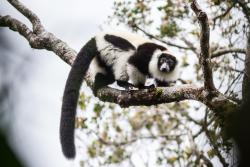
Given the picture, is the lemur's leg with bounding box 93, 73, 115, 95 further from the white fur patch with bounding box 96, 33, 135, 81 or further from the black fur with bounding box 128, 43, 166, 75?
the black fur with bounding box 128, 43, 166, 75

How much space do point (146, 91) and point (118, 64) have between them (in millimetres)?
1142

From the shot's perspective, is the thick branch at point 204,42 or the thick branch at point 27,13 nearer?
the thick branch at point 204,42

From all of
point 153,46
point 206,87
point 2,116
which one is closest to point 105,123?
point 153,46

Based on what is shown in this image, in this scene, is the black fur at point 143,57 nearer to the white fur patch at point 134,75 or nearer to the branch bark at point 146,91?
the white fur patch at point 134,75

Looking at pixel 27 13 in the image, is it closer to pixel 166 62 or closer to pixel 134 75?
pixel 134 75

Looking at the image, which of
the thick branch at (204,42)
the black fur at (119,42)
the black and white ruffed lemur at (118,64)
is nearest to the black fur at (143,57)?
the black and white ruffed lemur at (118,64)

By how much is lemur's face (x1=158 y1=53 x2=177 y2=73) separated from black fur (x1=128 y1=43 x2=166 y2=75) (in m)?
0.16

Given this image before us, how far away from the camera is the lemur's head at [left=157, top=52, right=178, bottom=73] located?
4971 mm

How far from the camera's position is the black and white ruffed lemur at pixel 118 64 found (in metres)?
4.56

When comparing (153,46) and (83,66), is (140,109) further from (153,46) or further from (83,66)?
(83,66)

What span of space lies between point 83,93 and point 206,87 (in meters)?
3.97

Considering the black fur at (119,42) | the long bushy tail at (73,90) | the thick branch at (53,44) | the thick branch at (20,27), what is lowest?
Result: the long bushy tail at (73,90)

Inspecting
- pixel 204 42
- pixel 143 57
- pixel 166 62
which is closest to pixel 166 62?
pixel 166 62

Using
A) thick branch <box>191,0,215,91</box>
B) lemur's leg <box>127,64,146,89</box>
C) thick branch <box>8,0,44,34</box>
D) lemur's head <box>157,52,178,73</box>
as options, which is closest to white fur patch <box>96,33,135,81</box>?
lemur's leg <box>127,64,146,89</box>
